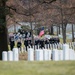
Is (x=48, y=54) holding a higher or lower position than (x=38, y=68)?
higher

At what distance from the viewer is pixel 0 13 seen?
13.1 metres

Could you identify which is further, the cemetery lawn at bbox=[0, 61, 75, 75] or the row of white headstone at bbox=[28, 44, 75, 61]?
the row of white headstone at bbox=[28, 44, 75, 61]

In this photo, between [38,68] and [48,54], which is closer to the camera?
[38,68]

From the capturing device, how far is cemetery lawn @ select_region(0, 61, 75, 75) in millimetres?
6336

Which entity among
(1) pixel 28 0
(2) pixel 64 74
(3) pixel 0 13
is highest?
(1) pixel 28 0

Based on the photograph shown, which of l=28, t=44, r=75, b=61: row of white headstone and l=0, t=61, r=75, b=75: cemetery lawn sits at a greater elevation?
l=28, t=44, r=75, b=61: row of white headstone

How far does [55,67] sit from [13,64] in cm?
102

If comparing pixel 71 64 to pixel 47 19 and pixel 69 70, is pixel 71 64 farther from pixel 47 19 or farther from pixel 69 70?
pixel 47 19

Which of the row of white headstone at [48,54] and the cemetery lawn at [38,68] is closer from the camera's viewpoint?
the cemetery lawn at [38,68]

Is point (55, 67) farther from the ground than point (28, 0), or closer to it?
closer to it

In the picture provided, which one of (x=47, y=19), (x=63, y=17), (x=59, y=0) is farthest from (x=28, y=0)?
(x=47, y=19)

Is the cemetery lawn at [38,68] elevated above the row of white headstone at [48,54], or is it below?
below

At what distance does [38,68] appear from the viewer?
6680mm

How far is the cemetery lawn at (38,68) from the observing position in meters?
6.34
